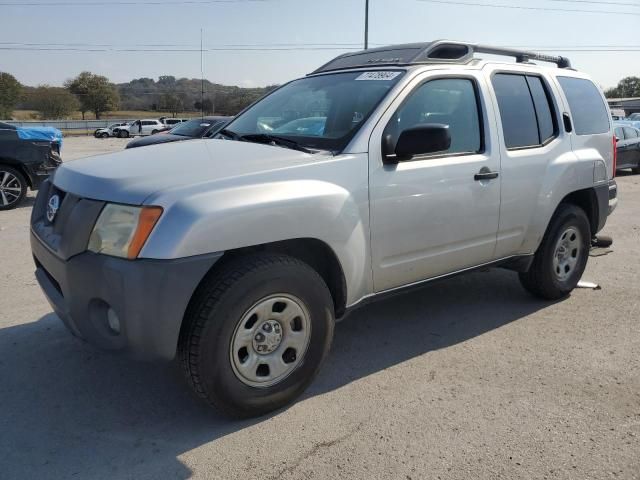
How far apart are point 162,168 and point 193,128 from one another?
10.6m

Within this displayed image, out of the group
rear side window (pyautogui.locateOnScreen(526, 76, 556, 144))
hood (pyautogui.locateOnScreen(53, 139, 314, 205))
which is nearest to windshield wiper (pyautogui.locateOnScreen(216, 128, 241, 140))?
hood (pyautogui.locateOnScreen(53, 139, 314, 205))

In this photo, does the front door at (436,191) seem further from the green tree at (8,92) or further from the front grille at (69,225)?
the green tree at (8,92)

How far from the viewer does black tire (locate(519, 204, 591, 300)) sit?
4.49 meters

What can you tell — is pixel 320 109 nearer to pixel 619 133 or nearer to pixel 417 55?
pixel 417 55

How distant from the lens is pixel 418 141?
3131mm

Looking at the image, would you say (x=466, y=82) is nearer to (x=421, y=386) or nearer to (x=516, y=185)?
(x=516, y=185)

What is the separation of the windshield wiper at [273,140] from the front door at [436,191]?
42 centimetres

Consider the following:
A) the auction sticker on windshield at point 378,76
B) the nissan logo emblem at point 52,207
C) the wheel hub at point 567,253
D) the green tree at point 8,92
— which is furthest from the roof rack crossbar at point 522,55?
the green tree at point 8,92

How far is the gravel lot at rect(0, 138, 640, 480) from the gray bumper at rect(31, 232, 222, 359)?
1.75 feet

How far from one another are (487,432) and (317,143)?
1.82 m

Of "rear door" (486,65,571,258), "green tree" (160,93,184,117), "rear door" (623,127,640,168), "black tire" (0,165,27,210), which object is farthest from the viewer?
"green tree" (160,93,184,117)

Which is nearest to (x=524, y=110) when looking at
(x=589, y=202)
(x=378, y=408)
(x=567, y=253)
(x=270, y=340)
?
(x=589, y=202)

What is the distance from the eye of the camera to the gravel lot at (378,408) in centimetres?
260

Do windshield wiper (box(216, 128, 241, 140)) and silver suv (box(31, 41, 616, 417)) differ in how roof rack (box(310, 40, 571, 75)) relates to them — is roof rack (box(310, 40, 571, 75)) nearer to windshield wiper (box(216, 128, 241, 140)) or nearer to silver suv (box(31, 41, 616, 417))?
silver suv (box(31, 41, 616, 417))
